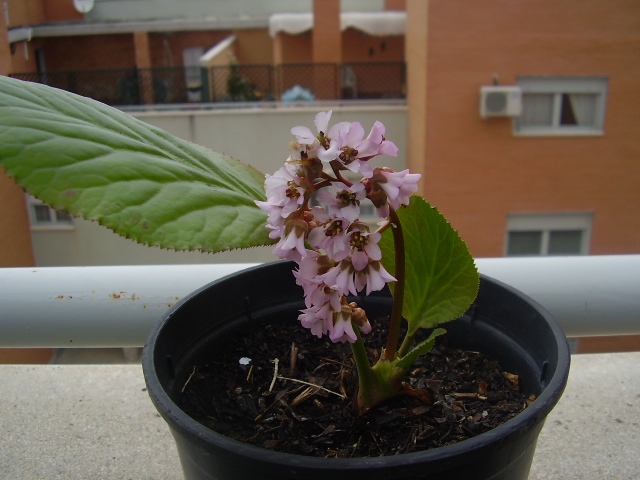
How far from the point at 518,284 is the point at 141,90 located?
6.90 metres

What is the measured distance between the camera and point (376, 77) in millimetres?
6895

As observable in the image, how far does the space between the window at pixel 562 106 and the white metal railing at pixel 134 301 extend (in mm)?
5116

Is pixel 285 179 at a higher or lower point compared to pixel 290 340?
higher

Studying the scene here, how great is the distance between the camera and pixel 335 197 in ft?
1.10

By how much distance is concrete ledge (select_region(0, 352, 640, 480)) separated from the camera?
1.93ft

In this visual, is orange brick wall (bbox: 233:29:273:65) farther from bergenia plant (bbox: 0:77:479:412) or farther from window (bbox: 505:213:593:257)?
bergenia plant (bbox: 0:77:479:412)

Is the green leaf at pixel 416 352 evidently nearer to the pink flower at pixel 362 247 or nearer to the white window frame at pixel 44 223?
the pink flower at pixel 362 247

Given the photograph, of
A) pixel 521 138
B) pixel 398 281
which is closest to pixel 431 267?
pixel 398 281

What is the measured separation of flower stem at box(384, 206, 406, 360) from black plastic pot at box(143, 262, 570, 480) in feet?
0.35

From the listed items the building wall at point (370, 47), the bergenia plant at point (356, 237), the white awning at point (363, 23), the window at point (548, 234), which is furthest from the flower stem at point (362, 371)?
the building wall at point (370, 47)

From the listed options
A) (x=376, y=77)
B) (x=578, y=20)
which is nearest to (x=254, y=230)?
(x=578, y=20)

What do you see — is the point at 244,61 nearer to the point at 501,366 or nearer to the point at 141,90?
the point at 141,90

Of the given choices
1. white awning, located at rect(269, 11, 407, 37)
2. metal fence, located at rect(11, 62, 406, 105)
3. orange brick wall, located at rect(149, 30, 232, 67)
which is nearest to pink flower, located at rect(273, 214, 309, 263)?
metal fence, located at rect(11, 62, 406, 105)

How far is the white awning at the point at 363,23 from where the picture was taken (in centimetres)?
724
